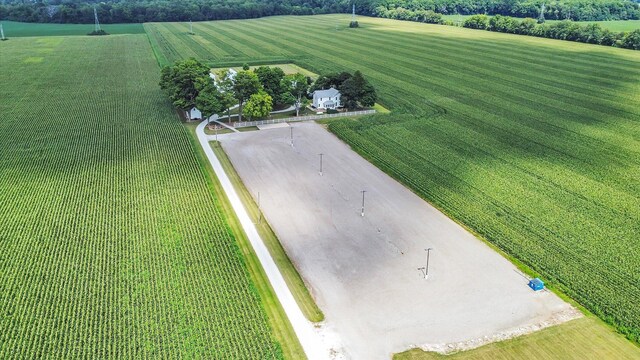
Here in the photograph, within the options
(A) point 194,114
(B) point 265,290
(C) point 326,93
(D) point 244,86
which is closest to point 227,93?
(D) point 244,86

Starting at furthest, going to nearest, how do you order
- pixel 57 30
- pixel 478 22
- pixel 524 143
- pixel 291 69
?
pixel 478 22 < pixel 57 30 < pixel 291 69 < pixel 524 143

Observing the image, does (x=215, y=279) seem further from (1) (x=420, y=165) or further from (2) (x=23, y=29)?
(2) (x=23, y=29)

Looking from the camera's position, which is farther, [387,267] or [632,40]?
[632,40]

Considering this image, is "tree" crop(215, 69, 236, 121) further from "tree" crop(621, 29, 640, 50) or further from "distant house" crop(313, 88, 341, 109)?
"tree" crop(621, 29, 640, 50)

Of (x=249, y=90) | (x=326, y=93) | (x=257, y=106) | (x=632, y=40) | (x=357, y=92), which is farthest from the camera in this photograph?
(x=632, y=40)

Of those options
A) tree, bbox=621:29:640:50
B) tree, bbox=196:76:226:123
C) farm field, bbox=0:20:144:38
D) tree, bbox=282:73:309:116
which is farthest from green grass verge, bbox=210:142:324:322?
farm field, bbox=0:20:144:38

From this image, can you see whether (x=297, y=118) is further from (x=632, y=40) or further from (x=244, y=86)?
(x=632, y=40)
